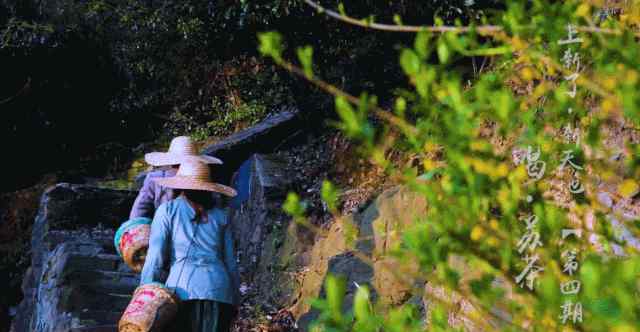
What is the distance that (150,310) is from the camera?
15.5ft

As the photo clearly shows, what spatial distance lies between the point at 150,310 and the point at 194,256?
20.0 inches

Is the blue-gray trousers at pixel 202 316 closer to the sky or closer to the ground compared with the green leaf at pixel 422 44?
closer to the ground

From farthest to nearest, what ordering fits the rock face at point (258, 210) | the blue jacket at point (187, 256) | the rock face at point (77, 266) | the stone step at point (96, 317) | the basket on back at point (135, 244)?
the rock face at point (258, 210) → the rock face at point (77, 266) → the stone step at point (96, 317) → the basket on back at point (135, 244) → the blue jacket at point (187, 256)

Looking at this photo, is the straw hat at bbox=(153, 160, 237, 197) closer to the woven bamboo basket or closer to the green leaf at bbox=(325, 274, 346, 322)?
the woven bamboo basket

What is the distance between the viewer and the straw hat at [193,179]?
17.2 feet

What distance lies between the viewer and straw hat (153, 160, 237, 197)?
5.25 meters

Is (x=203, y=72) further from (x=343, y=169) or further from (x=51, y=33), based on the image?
(x=343, y=169)

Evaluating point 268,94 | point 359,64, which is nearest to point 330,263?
point 359,64

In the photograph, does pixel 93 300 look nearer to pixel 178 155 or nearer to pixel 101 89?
pixel 178 155

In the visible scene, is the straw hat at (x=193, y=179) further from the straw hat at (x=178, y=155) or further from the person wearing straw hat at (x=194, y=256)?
the straw hat at (x=178, y=155)

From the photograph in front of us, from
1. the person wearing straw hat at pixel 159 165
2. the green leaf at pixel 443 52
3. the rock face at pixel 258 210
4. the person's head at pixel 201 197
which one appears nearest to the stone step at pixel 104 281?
the person wearing straw hat at pixel 159 165

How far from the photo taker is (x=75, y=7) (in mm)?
17047

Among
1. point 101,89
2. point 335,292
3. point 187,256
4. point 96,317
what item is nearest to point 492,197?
point 335,292

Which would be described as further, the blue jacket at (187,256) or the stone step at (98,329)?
the stone step at (98,329)
